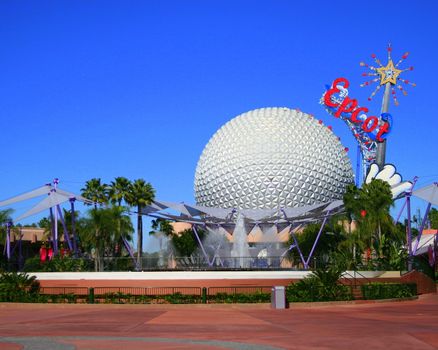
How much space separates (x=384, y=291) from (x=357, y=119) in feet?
119

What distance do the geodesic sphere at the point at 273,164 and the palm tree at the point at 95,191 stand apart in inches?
489

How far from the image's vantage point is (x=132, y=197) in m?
55.6

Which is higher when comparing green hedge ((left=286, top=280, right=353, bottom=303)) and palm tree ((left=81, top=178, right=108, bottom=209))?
palm tree ((left=81, top=178, right=108, bottom=209))

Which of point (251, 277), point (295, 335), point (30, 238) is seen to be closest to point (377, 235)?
point (251, 277)

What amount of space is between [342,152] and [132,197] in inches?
951

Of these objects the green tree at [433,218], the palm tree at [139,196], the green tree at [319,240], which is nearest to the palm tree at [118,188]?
the palm tree at [139,196]

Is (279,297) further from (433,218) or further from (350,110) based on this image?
(433,218)

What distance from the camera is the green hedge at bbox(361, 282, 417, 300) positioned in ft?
110

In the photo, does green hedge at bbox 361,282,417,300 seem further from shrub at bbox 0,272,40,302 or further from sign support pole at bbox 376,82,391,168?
sign support pole at bbox 376,82,391,168

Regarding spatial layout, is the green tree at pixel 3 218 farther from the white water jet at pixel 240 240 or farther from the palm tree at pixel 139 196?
the white water jet at pixel 240 240

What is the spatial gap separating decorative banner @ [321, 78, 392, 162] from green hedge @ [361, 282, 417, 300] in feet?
107

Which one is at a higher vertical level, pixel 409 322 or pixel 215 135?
pixel 215 135

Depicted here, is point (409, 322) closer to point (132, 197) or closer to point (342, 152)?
point (132, 197)

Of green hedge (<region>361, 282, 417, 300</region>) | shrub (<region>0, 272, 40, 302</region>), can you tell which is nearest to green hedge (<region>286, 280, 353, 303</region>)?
green hedge (<region>361, 282, 417, 300</region>)
